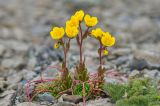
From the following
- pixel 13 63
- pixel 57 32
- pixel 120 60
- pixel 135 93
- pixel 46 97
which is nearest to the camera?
pixel 135 93

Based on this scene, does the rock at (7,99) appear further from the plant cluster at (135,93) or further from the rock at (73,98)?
the plant cluster at (135,93)

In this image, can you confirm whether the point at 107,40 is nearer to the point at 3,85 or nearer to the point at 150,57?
the point at 3,85

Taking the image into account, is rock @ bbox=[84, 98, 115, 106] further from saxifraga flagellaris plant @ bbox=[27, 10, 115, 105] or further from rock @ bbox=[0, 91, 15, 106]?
rock @ bbox=[0, 91, 15, 106]

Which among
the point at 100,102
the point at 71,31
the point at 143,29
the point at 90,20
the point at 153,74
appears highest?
the point at 143,29

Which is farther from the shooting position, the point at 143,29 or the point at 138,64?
the point at 143,29

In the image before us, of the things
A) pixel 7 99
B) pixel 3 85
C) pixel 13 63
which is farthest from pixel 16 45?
pixel 7 99

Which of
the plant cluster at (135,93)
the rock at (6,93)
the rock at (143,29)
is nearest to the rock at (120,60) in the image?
the plant cluster at (135,93)

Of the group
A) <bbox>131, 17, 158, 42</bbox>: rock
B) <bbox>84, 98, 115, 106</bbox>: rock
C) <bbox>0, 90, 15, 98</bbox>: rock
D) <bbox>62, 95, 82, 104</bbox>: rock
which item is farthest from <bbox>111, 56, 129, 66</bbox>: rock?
<bbox>131, 17, 158, 42</bbox>: rock
